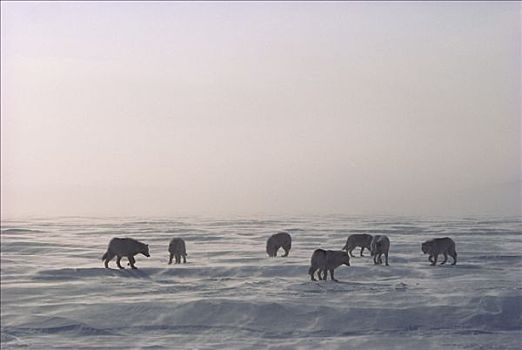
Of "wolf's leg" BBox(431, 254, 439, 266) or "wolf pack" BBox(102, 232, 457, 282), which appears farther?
"wolf's leg" BBox(431, 254, 439, 266)

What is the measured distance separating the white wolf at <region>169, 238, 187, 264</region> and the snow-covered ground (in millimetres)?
62

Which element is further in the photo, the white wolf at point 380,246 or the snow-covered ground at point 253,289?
the white wolf at point 380,246

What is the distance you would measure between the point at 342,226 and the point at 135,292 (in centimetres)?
198

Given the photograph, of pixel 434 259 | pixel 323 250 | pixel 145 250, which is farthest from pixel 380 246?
pixel 145 250

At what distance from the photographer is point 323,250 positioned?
5551 mm

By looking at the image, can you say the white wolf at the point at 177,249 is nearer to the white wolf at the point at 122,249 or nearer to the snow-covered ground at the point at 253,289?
the snow-covered ground at the point at 253,289

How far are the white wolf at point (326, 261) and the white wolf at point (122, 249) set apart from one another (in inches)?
53.2

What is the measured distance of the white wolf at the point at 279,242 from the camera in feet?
19.1

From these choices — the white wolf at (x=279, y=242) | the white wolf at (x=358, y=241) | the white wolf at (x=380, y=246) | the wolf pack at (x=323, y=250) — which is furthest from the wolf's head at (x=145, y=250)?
the white wolf at (x=380, y=246)

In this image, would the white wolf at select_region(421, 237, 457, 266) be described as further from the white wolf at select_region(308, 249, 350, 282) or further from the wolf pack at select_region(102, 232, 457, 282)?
the white wolf at select_region(308, 249, 350, 282)

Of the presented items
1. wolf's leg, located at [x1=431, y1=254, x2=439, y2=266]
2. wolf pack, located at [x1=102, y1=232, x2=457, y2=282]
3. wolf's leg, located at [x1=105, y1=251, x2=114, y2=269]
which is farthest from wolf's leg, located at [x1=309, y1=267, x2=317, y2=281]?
wolf's leg, located at [x1=105, y1=251, x2=114, y2=269]

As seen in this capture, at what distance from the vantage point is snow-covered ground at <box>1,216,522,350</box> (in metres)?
4.38

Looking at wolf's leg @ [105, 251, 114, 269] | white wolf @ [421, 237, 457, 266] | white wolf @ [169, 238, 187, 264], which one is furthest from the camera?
white wolf @ [421, 237, 457, 266]

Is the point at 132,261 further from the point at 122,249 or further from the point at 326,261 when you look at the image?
the point at 326,261
